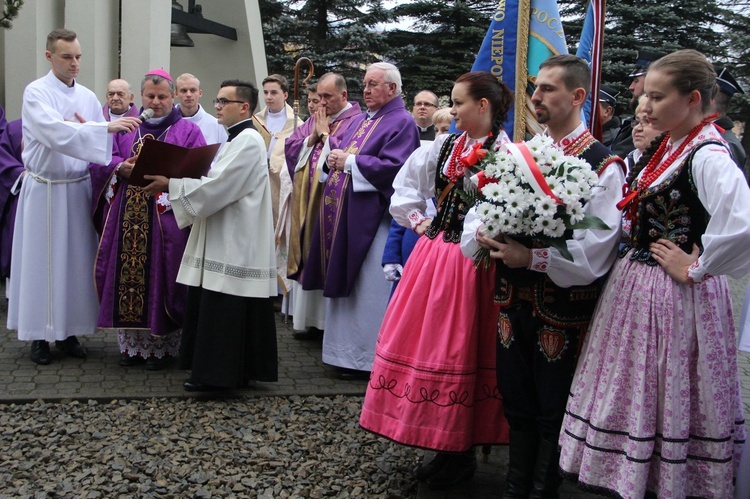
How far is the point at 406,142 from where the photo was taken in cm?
560

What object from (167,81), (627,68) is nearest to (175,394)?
(167,81)

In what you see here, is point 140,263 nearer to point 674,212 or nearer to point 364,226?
point 364,226

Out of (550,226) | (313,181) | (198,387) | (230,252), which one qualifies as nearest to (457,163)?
(550,226)

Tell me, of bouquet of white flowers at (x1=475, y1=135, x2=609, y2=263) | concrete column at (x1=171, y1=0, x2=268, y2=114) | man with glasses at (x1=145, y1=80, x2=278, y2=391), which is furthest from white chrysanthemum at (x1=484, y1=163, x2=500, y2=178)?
concrete column at (x1=171, y1=0, x2=268, y2=114)

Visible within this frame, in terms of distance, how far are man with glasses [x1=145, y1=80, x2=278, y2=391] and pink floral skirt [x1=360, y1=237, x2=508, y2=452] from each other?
1648mm

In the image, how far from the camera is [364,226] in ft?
18.6

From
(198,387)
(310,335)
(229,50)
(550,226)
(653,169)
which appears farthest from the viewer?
(229,50)

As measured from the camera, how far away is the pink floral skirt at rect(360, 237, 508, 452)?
3473 millimetres

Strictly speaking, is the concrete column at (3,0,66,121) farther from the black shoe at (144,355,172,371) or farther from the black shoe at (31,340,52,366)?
the black shoe at (144,355,172,371)

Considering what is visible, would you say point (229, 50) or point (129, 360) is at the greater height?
point (229, 50)

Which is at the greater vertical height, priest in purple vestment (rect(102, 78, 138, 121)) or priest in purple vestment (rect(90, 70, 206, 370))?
priest in purple vestment (rect(102, 78, 138, 121))

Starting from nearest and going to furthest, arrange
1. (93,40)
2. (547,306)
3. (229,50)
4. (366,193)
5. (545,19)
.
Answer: (547,306) → (545,19) → (366,193) → (93,40) → (229,50)

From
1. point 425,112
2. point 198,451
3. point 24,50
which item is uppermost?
point 24,50

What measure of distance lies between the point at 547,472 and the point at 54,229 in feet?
13.4
